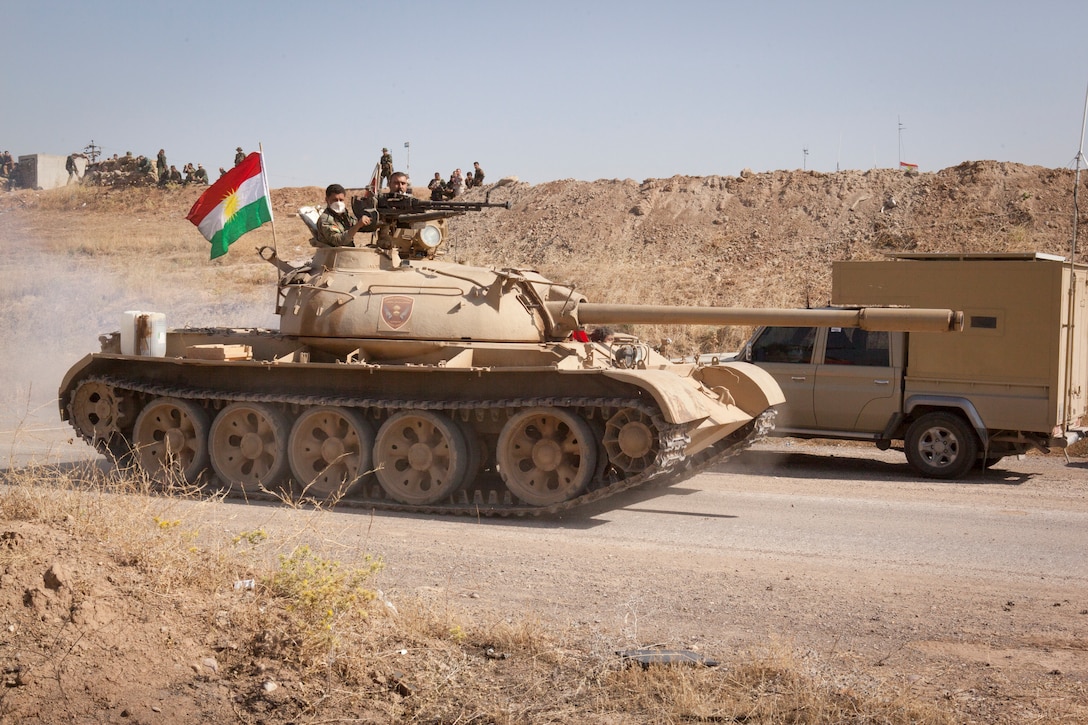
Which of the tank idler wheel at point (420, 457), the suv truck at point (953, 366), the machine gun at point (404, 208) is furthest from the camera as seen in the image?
the suv truck at point (953, 366)

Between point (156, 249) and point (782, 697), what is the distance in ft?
115

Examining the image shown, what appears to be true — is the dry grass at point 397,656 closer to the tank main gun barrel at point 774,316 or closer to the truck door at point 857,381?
the tank main gun barrel at point 774,316

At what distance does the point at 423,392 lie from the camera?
1157cm

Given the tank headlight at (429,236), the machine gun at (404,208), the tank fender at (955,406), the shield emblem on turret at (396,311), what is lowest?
the tank fender at (955,406)

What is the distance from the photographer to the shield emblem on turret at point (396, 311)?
1176 cm

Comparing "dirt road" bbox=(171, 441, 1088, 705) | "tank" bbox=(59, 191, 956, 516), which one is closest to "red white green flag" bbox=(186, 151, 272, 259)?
"tank" bbox=(59, 191, 956, 516)

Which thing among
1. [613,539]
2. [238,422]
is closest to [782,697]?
[613,539]

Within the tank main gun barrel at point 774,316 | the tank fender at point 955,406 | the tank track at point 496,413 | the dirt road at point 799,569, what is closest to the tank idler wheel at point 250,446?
the tank track at point 496,413

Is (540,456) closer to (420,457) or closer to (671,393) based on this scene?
(420,457)

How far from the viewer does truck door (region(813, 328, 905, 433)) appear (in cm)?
1420

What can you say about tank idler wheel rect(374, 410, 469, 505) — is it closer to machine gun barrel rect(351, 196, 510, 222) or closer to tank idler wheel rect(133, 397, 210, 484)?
tank idler wheel rect(133, 397, 210, 484)

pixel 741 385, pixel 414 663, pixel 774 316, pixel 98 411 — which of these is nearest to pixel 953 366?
pixel 741 385

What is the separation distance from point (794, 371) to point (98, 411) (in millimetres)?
8622

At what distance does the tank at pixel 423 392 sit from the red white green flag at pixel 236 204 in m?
1.20
